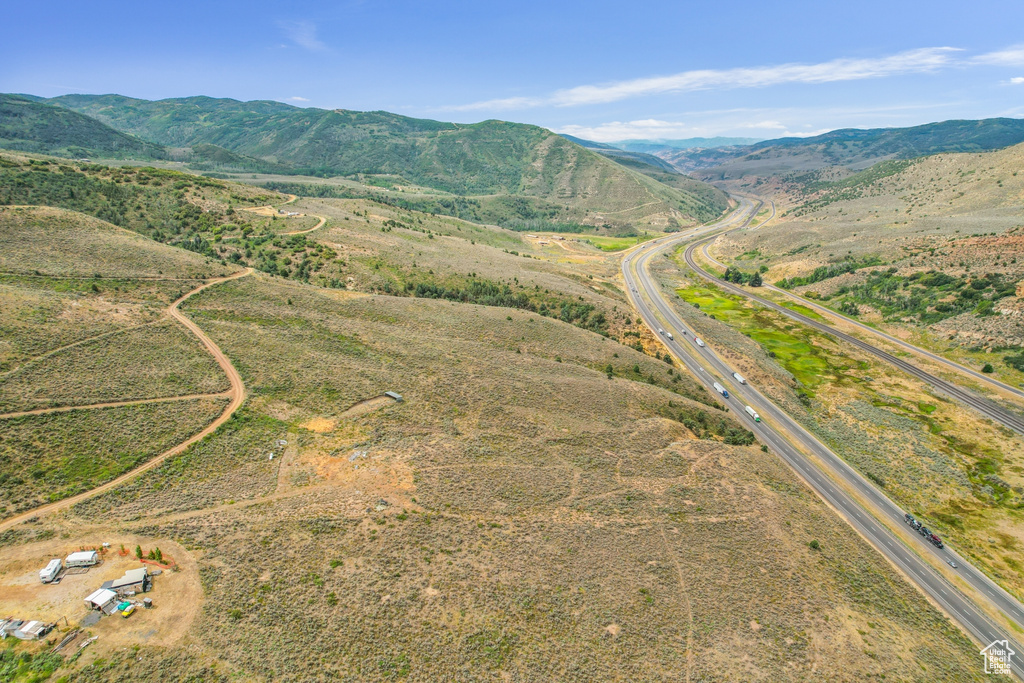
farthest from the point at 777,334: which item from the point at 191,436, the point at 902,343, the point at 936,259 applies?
the point at 191,436

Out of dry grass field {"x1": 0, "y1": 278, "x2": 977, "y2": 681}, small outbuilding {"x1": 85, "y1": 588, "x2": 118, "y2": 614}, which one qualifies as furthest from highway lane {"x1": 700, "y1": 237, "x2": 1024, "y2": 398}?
small outbuilding {"x1": 85, "y1": 588, "x2": 118, "y2": 614}

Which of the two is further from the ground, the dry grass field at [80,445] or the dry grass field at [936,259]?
the dry grass field at [936,259]

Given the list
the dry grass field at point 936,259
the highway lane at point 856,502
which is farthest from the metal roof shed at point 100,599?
the dry grass field at point 936,259

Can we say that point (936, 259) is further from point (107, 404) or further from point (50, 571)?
point (107, 404)

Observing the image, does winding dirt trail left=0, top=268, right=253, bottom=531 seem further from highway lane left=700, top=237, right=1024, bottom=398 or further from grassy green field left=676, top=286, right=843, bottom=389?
highway lane left=700, top=237, right=1024, bottom=398

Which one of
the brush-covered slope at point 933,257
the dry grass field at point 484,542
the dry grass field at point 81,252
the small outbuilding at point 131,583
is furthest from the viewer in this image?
the brush-covered slope at point 933,257

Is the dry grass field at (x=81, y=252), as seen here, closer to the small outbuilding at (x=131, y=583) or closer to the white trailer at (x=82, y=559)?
the white trailer at (x=82, y=559)
